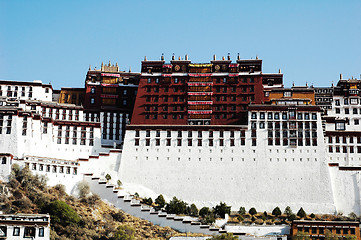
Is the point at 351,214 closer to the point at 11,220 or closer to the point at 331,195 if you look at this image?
the point at 331,195

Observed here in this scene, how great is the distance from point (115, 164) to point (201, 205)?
1813 centimetres

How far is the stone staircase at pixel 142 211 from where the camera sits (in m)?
115

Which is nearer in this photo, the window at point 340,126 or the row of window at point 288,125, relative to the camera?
the row of window at point 288,125

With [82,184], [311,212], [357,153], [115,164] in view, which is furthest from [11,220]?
[357,153]

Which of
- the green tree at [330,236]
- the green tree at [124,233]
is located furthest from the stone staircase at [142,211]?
the green tree at [330,236]

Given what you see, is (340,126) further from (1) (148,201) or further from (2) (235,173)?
(1) (148,201)

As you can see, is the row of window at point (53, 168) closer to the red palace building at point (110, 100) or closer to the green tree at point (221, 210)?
the red palace building at point (110, 100)

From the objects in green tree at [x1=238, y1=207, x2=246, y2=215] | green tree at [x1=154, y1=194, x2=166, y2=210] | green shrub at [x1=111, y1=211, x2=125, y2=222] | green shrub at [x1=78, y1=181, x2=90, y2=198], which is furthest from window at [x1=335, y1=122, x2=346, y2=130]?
green shrub at [x1=78, y1=181, x2=90, y2=198]

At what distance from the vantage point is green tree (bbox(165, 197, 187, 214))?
119562mm

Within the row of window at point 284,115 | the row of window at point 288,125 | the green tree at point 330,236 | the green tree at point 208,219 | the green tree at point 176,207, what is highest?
the row of window at point 284,115

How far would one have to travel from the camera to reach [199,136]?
439 feet

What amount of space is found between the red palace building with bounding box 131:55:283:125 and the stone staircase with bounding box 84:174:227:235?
19.2 m

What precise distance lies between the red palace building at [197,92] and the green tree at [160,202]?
18.5m

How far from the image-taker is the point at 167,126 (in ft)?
442
